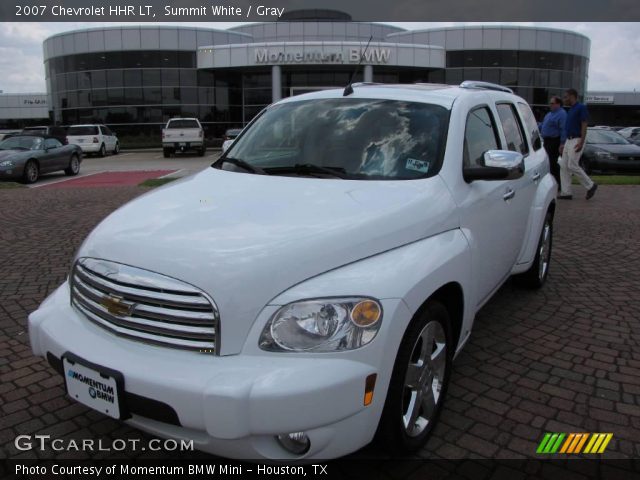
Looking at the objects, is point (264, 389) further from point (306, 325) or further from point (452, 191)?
point (452, 191)

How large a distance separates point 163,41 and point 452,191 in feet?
130

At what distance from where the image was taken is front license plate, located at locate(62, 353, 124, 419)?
2.29m

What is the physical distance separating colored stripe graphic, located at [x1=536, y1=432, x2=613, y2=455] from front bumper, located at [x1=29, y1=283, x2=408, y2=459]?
110 centimetres

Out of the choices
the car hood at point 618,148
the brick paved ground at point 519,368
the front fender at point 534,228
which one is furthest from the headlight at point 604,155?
the front fender at point 534,228

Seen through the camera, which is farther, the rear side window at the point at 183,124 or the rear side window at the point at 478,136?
the rear side window at the point at 183,124

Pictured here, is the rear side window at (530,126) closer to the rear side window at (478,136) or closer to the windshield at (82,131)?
the rear side window at (478,136)

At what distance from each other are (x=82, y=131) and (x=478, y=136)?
2989 centimetres

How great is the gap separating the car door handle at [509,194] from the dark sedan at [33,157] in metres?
15.0

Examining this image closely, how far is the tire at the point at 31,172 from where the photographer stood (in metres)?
15.5

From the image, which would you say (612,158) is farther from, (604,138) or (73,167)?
(73,167)

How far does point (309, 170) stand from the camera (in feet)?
11.1

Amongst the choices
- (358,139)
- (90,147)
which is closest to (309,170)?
(358,139)

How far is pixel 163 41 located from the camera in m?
38.5

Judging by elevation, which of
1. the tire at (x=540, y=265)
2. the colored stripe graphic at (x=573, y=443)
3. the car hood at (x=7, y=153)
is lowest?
the colored stripe graphic at (x=573, y=443)
